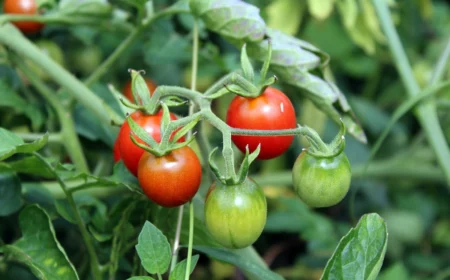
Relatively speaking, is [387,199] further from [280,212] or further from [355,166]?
[280,212]

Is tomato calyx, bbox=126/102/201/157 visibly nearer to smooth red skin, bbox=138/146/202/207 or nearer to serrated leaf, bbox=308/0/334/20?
smooth red skin, bbox=138/146/202/207

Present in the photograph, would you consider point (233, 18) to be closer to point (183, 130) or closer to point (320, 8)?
point (183, 130)

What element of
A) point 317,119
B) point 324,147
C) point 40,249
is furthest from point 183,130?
point 317,119

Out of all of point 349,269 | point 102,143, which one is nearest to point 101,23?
point 102,143

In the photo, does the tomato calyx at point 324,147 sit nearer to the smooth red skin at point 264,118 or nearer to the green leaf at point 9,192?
the smooth red skin at point 264,118

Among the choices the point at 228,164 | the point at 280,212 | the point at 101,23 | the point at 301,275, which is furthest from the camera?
the point at 301,275

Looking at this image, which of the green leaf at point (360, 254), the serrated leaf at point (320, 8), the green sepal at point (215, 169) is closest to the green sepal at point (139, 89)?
the green sepal at point (215, 169)

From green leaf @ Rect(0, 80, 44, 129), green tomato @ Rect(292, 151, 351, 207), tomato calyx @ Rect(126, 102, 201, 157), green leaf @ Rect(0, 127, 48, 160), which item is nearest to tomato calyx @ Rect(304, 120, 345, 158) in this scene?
green tomato @ Rect(292, 151, 351, 207)
